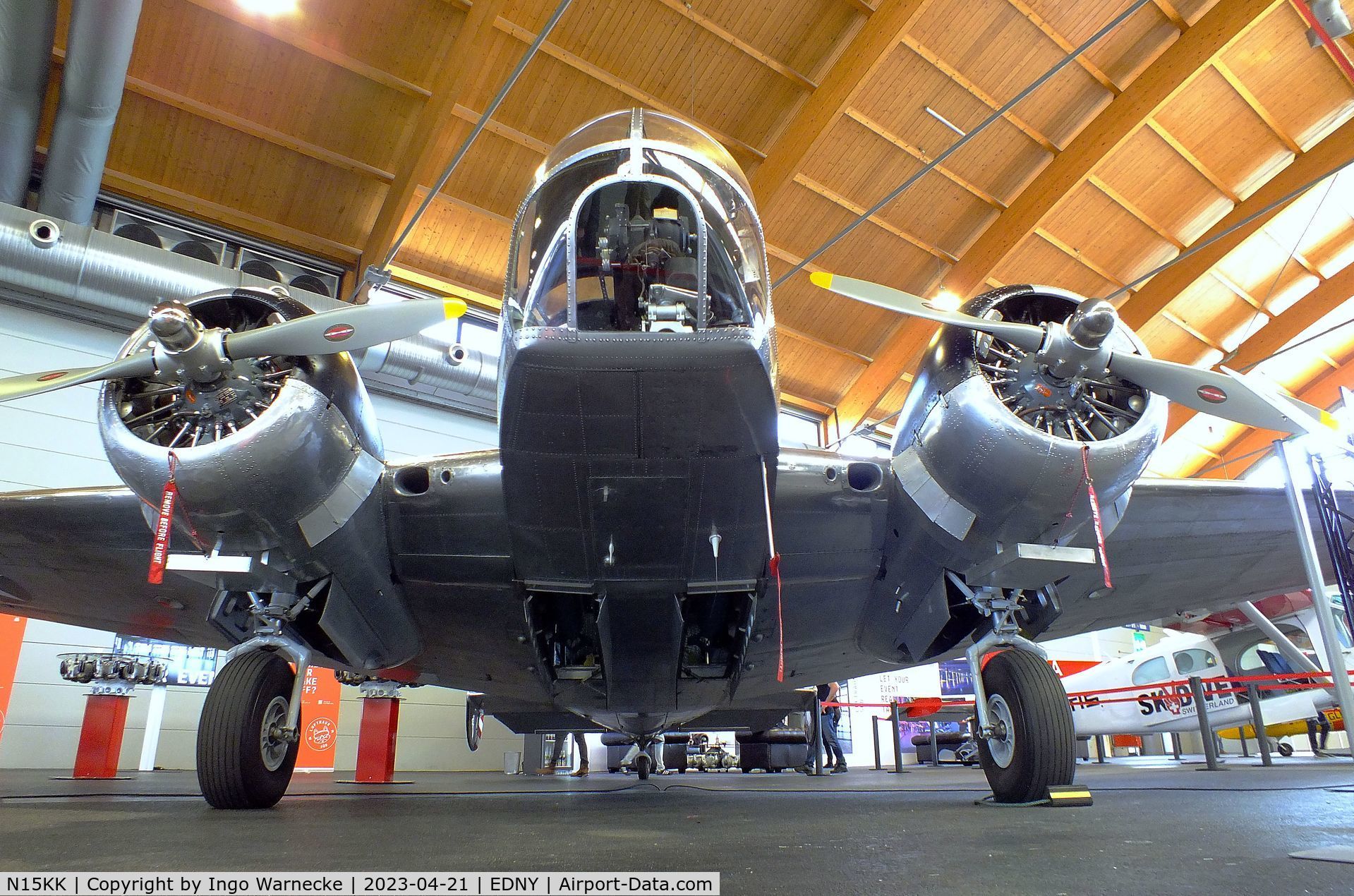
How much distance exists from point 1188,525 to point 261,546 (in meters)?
6.50

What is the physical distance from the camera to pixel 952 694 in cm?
2214

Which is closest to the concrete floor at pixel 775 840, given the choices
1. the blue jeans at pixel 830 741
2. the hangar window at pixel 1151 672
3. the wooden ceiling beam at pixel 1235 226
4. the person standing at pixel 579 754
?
the person standing at pixel 579 754

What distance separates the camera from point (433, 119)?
1396 cm

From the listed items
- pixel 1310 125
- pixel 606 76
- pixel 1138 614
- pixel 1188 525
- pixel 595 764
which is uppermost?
pixel 1310 125

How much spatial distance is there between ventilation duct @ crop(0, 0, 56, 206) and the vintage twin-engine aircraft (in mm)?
8807

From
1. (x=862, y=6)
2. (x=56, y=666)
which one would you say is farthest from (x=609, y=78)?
(x=56, y=666)

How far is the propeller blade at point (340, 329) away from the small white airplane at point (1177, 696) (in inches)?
598

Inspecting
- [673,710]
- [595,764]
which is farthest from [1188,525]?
[595,764]

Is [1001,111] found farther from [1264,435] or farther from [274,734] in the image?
[1264,435]

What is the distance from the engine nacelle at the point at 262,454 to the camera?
14.6ft

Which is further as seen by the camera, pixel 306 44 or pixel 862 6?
pixel 862 6

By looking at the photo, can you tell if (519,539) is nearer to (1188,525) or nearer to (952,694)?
(1188,525)

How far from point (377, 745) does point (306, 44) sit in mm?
11479

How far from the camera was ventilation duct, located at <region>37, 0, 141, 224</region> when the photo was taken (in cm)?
1053
